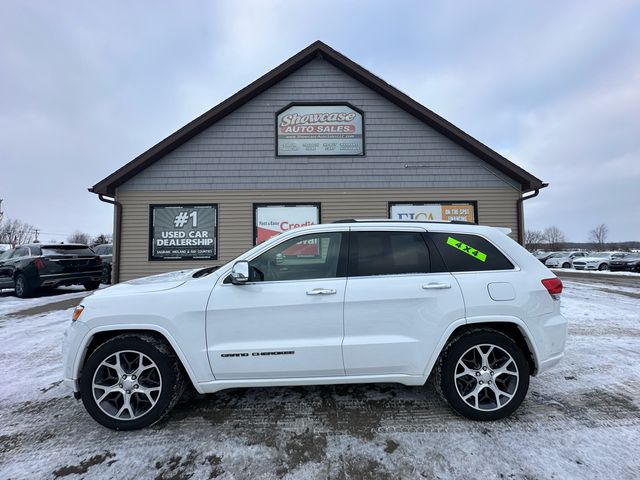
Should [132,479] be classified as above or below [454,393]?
→ below

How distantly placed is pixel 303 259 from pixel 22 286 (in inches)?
430

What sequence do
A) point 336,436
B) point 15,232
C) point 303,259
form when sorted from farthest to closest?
point 15,232, point 303,259, point 336,436

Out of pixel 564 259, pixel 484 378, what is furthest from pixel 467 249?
pixel 564 259

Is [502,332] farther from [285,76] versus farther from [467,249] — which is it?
[285,76]

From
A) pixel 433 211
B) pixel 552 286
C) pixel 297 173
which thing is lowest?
pixel 552 286

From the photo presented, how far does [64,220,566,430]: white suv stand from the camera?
8.74 ft

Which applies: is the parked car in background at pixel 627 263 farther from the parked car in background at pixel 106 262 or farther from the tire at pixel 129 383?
the parked car in background at pixel 106 262

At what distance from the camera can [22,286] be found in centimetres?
940

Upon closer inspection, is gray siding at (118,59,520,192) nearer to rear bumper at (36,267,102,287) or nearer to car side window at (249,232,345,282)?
rear bumper at (36,267,102,287)

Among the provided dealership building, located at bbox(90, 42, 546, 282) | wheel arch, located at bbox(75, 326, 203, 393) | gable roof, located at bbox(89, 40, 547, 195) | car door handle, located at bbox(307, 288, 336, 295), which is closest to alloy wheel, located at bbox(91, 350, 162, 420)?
wheel arch, located at bbox(75, 326, 203, 393)

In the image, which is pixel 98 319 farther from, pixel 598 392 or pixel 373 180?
pixel 373 180

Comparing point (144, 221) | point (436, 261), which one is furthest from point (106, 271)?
point (436, 261)

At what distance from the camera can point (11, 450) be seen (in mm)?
2457

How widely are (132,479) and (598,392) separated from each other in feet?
14.2
